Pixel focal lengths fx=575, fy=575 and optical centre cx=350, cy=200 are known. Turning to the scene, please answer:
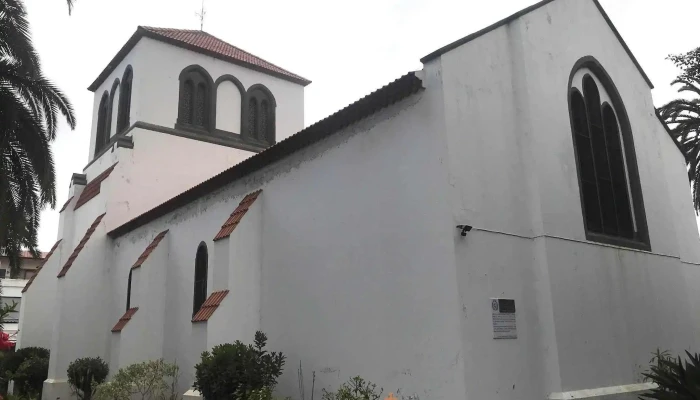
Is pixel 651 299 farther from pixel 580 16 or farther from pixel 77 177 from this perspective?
pixel 77 177

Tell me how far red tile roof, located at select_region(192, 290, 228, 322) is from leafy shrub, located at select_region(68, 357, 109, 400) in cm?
606

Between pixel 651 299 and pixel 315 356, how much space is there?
574 cm

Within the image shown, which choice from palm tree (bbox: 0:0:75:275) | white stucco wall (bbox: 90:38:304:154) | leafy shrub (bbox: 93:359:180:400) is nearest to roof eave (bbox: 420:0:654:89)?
leafy shrub (bbox: 93:359:180:400)

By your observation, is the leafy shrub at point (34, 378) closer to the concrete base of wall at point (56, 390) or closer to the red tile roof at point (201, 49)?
the concrete base of wall at point (56, 390)

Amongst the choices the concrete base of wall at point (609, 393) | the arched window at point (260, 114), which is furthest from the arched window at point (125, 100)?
the concrete base of wall at point (609, 393)

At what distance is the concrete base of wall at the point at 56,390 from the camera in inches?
598

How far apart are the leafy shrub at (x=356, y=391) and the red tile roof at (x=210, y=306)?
2.66 meters

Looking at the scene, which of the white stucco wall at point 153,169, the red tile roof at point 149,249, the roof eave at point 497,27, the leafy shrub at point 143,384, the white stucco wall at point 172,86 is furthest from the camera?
the white stucco wall at point 172,86

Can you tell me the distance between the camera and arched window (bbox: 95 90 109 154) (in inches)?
843

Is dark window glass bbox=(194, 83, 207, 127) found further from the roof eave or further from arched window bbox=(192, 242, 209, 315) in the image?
the roof eave

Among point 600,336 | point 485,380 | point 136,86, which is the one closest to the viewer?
point 485,380

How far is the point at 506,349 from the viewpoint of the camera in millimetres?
7496

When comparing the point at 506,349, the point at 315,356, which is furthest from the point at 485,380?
the point at 315,356

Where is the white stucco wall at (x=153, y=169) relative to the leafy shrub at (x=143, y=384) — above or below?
above
